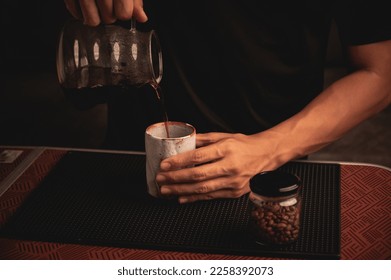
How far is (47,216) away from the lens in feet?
3.60

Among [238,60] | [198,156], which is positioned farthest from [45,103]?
[198,156]

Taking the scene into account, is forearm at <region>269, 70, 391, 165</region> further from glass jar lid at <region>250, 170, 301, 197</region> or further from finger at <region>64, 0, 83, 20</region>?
finger at <region>64, 0, 83, 20</region>

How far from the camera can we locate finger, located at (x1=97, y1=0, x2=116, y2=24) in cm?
109

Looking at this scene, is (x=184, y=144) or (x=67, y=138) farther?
(x=67, y=138)

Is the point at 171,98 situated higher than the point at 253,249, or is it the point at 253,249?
the point at 171,98

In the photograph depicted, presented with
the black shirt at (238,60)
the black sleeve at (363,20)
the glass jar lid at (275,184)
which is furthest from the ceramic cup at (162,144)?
the black sleeve at (363,20)

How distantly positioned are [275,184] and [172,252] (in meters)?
0.21

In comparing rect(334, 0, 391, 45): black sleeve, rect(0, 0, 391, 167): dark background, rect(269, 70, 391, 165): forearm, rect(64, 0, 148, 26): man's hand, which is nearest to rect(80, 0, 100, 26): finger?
rect(64, 0, 148, 26): man's hand

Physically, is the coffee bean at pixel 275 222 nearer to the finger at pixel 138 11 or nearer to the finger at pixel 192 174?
the finger at pixel 192 174

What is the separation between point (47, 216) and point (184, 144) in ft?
0.95

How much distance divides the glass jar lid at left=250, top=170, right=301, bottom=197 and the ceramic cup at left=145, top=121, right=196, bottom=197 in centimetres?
17

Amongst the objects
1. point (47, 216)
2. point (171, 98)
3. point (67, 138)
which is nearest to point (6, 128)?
point (67, 138)

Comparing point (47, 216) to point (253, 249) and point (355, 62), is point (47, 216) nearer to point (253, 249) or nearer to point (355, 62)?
point (253, 249)
